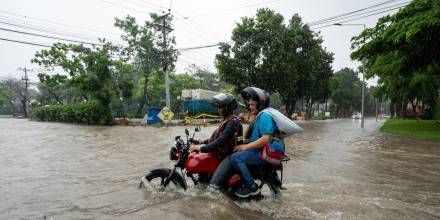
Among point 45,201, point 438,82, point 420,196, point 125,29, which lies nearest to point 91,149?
point 45,201

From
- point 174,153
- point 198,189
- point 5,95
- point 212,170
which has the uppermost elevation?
point 5,95

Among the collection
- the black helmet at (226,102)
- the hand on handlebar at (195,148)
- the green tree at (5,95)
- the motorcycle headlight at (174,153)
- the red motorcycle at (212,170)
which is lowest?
the red motorcycle at (212,170)

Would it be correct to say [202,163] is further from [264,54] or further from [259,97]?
[264,54]

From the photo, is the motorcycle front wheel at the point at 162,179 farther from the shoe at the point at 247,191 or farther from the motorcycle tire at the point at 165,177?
the shoe at the point at 247,191

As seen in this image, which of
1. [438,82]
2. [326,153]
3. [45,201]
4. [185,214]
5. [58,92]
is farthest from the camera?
[58,92]

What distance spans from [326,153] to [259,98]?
8346 mm

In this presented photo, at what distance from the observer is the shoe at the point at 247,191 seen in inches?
204

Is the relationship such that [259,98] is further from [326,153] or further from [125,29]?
[125,29]

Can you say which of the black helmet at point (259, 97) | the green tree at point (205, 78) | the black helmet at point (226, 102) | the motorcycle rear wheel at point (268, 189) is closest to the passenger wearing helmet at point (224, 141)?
the black helmet at point (226, 102)

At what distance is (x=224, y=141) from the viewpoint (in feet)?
16.8

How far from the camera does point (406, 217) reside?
5316 millimetres

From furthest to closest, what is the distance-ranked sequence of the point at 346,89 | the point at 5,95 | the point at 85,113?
the point at 346,89 < the point at 5,95 < the point at 85,113

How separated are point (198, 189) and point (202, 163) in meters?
0.55

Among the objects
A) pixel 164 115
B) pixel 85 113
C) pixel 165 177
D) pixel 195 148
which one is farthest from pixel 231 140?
pixel 85 113
